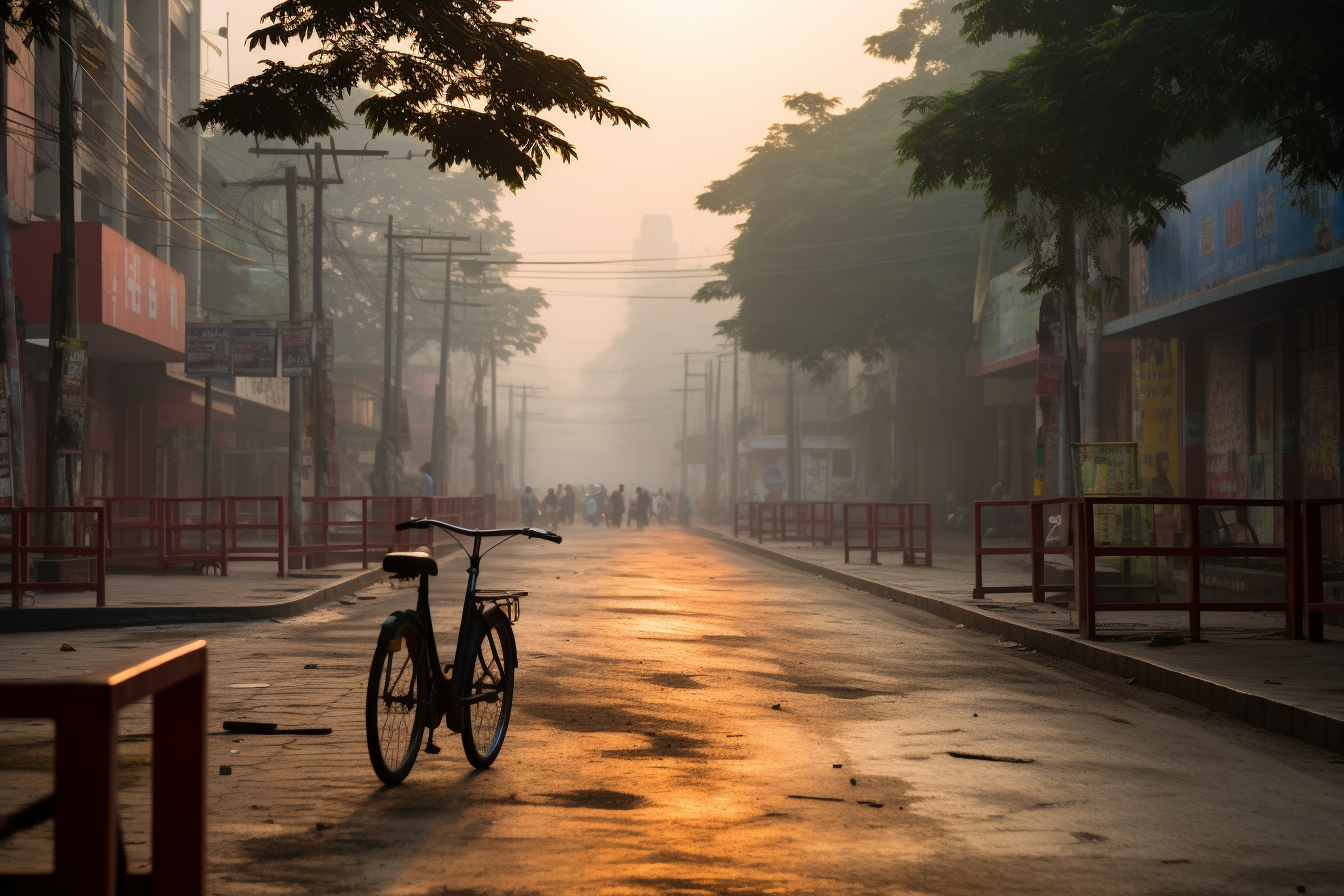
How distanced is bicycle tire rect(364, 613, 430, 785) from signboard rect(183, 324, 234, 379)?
70.1 ft

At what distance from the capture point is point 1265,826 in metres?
5.87

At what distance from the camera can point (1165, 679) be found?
10180 millimetres

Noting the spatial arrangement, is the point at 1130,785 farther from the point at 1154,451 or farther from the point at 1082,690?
the point at 1154,451

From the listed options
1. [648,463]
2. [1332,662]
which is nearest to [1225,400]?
[1332,662]

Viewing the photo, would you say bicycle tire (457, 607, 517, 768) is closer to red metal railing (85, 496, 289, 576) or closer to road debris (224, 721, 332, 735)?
road debris (224, 721, 332, 735)

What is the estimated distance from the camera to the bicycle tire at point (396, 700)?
604 centimetres

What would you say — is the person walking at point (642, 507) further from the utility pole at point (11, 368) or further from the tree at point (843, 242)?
the utility pole at point (11, 368)

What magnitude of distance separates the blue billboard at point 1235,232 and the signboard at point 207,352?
1602 cm

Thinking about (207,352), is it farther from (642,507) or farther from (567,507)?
(567,507)

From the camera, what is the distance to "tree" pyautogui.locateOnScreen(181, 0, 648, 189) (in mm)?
10250

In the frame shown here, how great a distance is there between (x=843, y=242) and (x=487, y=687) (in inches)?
1467

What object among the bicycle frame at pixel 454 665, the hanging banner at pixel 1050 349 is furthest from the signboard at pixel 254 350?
the bicycle frame at pixel 454 665

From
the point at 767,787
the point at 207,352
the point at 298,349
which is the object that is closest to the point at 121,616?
the point at 767,787

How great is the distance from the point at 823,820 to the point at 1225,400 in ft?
63.8
